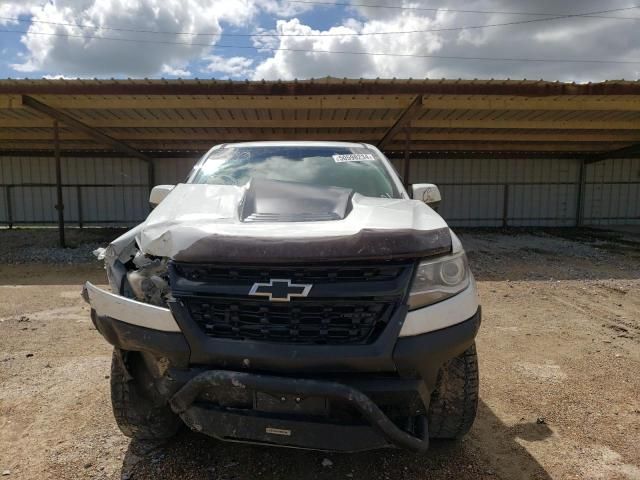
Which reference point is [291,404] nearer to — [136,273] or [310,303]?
[310,303]

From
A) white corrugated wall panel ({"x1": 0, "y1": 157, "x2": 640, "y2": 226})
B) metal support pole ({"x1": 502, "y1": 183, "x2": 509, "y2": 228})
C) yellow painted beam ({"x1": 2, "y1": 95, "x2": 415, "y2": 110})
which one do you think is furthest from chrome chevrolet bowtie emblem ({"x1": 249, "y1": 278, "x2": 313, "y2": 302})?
metal support pole ({"x1": 502, "y1": 183, "x2": 509, "y2": 228})

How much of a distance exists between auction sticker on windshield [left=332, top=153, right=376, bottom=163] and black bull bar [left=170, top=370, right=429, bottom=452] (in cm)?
209

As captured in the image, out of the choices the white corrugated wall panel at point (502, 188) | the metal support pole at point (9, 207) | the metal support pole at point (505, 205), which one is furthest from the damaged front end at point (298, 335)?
the metal support pole at point (9, 207)

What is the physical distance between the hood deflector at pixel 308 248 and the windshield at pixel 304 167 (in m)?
1.21

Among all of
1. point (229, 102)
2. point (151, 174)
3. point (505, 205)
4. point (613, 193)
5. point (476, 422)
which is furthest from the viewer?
point (613, 193)

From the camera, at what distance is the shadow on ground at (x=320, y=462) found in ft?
7.44

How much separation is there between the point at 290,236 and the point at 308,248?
0.11 metres

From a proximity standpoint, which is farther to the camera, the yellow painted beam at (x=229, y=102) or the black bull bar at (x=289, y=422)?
the yellow painted beam at (x=229, y=102)

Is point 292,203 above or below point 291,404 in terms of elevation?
above

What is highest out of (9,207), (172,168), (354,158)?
(172,168)

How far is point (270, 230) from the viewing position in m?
1.94

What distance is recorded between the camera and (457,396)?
2.26 metres

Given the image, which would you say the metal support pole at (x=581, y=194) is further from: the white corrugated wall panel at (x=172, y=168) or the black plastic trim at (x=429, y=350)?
the black plastic trim at (x=429, y=350)

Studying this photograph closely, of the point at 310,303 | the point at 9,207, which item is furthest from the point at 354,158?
the point at 9,207
